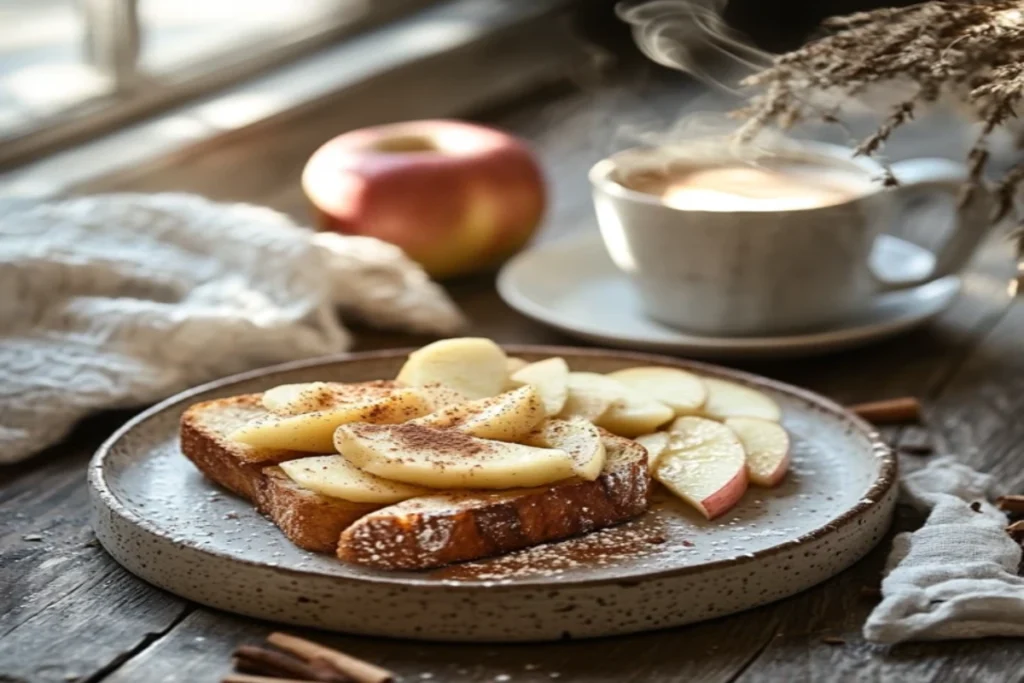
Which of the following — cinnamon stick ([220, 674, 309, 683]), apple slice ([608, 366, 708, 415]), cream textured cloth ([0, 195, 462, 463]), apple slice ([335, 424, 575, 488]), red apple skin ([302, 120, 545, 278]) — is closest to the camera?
cinnamon stick ([220, 674, 309, 683])

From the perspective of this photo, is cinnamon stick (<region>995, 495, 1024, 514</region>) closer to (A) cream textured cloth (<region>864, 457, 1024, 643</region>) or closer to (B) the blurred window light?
(A) cream textured cloth (<region>864, 457, 1024, 643</region>)

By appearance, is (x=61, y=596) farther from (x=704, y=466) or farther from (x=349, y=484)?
(x=704, y=466)

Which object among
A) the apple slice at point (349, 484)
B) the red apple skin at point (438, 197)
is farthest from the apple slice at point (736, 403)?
the red apple skin at point (438, 197)

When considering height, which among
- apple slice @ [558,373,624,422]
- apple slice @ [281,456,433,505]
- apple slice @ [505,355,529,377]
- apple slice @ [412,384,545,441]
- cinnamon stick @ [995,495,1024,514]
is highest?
apple slice @ [412,384,545,441]

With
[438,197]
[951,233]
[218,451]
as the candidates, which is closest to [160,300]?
[438,197]

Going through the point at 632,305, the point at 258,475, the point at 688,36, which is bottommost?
the point at 632,305

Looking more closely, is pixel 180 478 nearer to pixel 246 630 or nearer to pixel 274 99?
pixel 246 630

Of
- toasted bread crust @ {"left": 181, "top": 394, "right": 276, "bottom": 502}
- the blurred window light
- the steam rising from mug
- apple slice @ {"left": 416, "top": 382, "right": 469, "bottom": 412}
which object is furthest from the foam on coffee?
the blurred window light

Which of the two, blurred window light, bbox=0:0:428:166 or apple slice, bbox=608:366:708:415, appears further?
blurred window light, bbox=0:0:428:166
